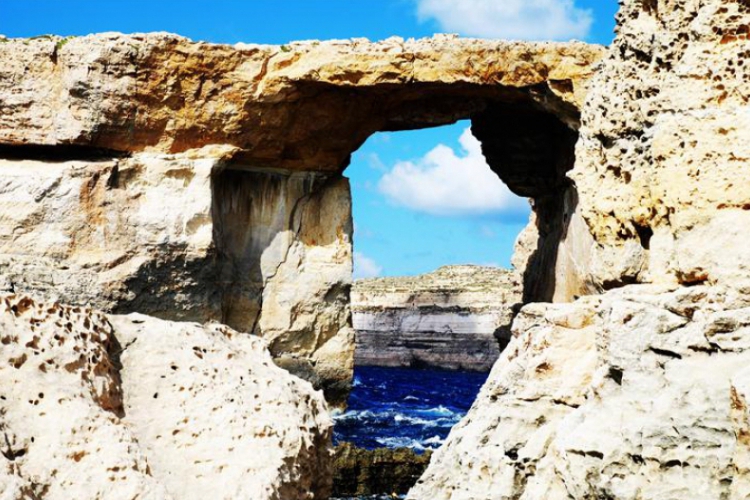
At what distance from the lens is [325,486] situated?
4812 millimetres

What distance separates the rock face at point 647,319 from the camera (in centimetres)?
385

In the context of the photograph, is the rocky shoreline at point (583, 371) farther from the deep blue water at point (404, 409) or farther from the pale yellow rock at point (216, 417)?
the deep blue water at point (404, 409)

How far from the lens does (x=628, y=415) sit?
409cm

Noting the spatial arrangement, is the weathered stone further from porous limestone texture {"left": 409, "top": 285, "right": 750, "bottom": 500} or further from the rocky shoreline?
porous limestone texture {"left": 409, "top": 285, "right": 750, "bottom": 500}

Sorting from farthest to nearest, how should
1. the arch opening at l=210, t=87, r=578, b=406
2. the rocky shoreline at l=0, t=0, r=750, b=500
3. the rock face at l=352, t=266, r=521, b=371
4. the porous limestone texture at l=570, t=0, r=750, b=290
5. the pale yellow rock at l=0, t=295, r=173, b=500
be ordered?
the rock face at l=352, t=266, r=521, b=371 → the arch opening at l=210, t=87, r=578, b=406 → the porous limestone texture at l=570, t=0, r=750, b=290 → the rocky shoreline at l=0, t=0, r=750, b=500 → the pale yellow rock at l=0, t=295, r=173, b=500

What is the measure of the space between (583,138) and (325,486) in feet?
9.29

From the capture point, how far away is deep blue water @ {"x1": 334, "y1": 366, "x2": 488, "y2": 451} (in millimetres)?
20875

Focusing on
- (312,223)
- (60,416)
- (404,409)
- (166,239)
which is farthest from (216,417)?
(404,409)

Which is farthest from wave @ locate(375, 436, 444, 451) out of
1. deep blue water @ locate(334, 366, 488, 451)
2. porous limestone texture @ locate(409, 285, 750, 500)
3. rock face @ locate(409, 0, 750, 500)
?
porous limestone texture @ locate(409, 285, 750, 500)

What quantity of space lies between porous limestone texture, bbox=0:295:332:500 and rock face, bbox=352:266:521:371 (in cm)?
4762

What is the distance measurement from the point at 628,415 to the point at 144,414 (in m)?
2.02

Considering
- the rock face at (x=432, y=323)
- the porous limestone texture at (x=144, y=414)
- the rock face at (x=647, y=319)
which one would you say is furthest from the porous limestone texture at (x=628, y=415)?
the rock face at (x=432, y=323)

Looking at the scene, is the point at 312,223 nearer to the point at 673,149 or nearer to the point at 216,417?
the point at 673,149

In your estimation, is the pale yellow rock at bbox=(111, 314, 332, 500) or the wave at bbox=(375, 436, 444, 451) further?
the wave at bbox=(375, 436, 444, 451)
